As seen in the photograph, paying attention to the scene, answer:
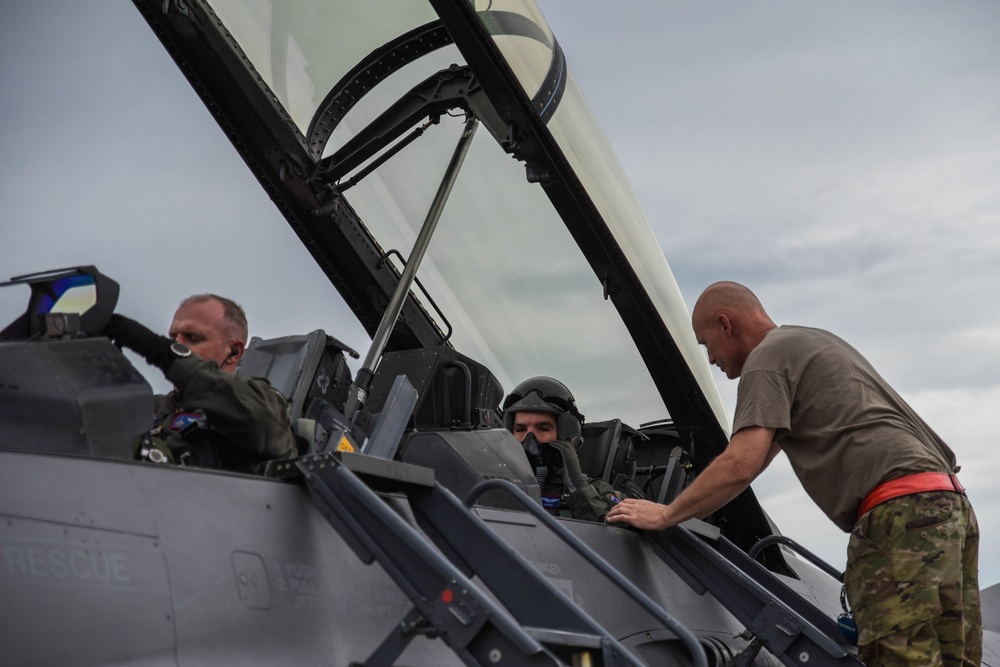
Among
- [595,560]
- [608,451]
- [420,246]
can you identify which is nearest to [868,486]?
[595,560]

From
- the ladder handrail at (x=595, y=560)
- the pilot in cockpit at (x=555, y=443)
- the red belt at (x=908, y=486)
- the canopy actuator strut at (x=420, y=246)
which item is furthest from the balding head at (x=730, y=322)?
the canopy actuator strut at (x=420, y=246)

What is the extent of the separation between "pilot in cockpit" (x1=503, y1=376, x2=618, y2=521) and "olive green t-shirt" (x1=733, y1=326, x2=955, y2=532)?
97 centimetres

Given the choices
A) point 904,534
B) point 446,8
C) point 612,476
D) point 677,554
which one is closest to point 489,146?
point 446,8

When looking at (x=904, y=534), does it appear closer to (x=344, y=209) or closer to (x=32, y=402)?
(x=32, y=402)

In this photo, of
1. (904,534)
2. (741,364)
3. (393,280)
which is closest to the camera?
(904,534)

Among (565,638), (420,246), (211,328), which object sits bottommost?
(565,638)

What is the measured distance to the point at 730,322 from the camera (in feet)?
12.2

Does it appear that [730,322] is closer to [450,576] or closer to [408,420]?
[408,420]

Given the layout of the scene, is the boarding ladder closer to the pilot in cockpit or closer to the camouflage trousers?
the camouflage trousers

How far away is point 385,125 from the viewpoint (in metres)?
4.62

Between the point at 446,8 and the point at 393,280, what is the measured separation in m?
1.45

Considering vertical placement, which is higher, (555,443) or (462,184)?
(462,184)

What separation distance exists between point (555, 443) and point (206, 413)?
86.0 inches

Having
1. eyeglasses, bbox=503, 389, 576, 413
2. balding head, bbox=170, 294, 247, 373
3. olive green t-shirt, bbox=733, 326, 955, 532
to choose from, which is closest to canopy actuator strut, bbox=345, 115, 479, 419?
eyeglasses, bbox=503, 389, 576, 413
